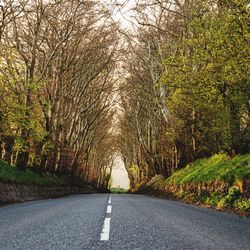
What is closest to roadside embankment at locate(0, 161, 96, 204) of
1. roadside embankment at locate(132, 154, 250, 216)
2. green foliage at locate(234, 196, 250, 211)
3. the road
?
roadside embankment at locate(132, 154, 250, 216)

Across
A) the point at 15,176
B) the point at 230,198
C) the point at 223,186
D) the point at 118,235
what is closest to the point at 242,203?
the point at 230,198

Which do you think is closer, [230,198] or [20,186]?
[230,198]

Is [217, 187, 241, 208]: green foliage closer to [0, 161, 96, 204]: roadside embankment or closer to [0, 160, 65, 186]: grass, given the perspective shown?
[0, 161, 96, 204]: roadside embankment

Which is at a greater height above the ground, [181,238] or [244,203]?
[244,203]

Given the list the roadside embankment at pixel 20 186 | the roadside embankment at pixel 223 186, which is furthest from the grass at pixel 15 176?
the roadside embankment at pixel 223 186

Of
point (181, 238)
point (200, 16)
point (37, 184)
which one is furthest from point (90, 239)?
point (37, 184)

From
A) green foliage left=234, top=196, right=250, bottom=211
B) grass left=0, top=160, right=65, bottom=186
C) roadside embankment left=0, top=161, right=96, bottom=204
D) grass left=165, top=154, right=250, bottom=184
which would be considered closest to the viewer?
green foliage left=234, top=196, right=250, bottom=211

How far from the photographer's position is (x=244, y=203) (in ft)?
37.0

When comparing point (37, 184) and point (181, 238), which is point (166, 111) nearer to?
point (37, 184)

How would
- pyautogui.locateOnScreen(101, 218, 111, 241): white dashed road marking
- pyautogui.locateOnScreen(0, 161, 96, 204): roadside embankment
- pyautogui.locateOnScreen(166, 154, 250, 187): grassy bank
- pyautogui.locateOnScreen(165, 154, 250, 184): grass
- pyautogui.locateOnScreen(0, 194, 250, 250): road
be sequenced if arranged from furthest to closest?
pyautogui.locateOnScreen(0, 161, 96, 204): roadside embankment, pyautogui.locateOnScreen(165, 154, 250, 184): grass, pyautogui.locateOnScreen(166, 154, 250, 187): grassy bank, pyautogui.locateOnScreen(101, 218, 111, 241): white dashed road marking, pyautogui.locateOnScreen(0, 194, 250, 250): road

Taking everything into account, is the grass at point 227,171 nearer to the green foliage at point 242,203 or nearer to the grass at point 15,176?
the green foliage at point 242,203

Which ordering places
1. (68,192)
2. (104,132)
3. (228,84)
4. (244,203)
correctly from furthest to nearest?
(104,132) < (68,192) < (228,84) < (244,203)

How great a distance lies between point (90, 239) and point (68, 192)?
26357 mm

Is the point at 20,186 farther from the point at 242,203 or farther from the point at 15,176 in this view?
the point at 242,203
